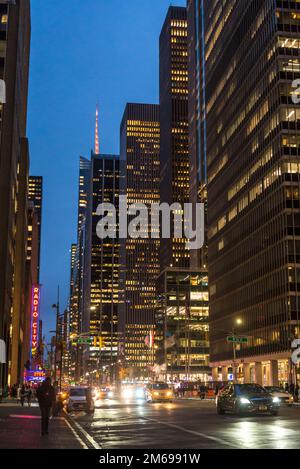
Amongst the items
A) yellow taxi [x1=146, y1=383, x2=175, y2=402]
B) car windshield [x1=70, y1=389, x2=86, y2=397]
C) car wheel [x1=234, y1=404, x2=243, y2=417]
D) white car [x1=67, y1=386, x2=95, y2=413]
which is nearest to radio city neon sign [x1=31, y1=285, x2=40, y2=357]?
yellow taxi [x1=146, y1=383, x2=175, y2=402]

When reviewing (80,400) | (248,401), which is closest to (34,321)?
(80,400)

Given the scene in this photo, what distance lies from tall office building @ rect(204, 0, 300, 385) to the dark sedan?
134ft

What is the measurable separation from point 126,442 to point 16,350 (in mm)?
95911

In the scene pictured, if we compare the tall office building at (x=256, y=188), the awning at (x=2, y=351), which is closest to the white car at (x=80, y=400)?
the tall office building at (x=256, y=188)

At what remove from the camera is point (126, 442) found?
1745cm

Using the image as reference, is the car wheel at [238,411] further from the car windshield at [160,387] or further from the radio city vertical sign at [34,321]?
the radio city vertical sign at [34,321]

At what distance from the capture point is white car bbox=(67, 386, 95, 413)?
39125mm

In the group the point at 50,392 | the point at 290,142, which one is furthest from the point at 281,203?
the point at 50,392

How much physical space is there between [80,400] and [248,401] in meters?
13.1

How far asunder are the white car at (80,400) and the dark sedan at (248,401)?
988cm

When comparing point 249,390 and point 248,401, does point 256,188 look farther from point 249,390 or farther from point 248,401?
point 248,401

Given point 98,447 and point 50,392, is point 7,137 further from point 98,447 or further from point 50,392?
point 98,447

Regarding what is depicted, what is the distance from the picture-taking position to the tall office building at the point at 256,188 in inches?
3329

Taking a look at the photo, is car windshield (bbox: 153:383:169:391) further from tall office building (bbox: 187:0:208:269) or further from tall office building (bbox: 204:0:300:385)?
tall office building (bbox: 187:0:208:269)
